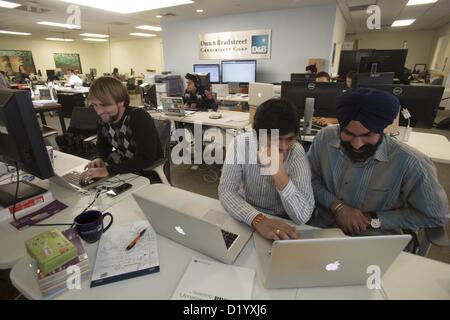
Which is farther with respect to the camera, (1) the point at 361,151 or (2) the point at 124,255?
(1) the point at 361,151

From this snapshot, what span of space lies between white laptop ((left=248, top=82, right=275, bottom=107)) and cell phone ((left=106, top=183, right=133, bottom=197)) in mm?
2012

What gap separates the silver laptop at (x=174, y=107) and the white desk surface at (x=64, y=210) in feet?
6.54

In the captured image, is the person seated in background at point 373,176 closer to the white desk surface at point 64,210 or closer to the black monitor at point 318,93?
the white desk surface at point 64,210

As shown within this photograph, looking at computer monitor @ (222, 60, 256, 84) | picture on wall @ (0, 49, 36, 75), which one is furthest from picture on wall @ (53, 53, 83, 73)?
computer monitor @ (222, 60, 256, 84)

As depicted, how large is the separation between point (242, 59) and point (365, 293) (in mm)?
5913

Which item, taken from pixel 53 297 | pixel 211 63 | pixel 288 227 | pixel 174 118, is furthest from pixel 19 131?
pixel 211 63

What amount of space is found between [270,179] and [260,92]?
2161mm

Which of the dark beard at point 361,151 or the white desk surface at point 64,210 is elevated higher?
the dark beard at point 361,151

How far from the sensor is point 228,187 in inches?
47.1

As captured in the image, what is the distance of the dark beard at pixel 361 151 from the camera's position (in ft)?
3.70

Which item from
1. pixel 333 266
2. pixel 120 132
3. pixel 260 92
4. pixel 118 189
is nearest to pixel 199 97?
pixel 260 92

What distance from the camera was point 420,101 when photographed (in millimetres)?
1985

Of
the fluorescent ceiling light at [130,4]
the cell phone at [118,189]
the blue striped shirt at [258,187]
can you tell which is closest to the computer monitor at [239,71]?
the fluorescent ceiling light at [130,4]

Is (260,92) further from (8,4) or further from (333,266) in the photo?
(8,4)
